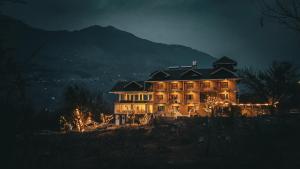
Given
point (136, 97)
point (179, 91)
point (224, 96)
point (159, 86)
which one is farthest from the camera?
point (136, 97)

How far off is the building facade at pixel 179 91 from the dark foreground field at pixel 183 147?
12702 mm

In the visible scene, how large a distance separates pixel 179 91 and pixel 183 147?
25103 millimetres

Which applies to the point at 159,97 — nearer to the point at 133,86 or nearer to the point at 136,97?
the point at 136,97

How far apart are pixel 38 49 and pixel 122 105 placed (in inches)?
1944

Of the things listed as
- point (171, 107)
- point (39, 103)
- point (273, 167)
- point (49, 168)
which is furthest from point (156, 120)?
point (39, 103)

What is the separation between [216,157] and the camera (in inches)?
810

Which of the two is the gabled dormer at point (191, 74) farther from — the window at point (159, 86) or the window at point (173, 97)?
the window at point (159, 86)

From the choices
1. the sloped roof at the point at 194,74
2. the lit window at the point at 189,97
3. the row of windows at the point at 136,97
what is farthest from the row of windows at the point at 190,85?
the row of windows at the point at 136,97

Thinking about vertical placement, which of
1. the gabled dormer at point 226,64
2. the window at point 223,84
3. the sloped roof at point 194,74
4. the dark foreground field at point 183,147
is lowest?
the dark foreground field at point 183,147

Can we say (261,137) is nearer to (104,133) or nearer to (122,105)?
(104,133)

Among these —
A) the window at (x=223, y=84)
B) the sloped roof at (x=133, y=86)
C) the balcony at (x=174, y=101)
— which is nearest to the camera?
the window at (x=223, y=84)

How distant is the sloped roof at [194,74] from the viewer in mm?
46375

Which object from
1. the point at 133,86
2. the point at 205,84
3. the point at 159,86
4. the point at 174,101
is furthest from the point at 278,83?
the point at 133,86

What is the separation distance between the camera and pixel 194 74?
49562mm
